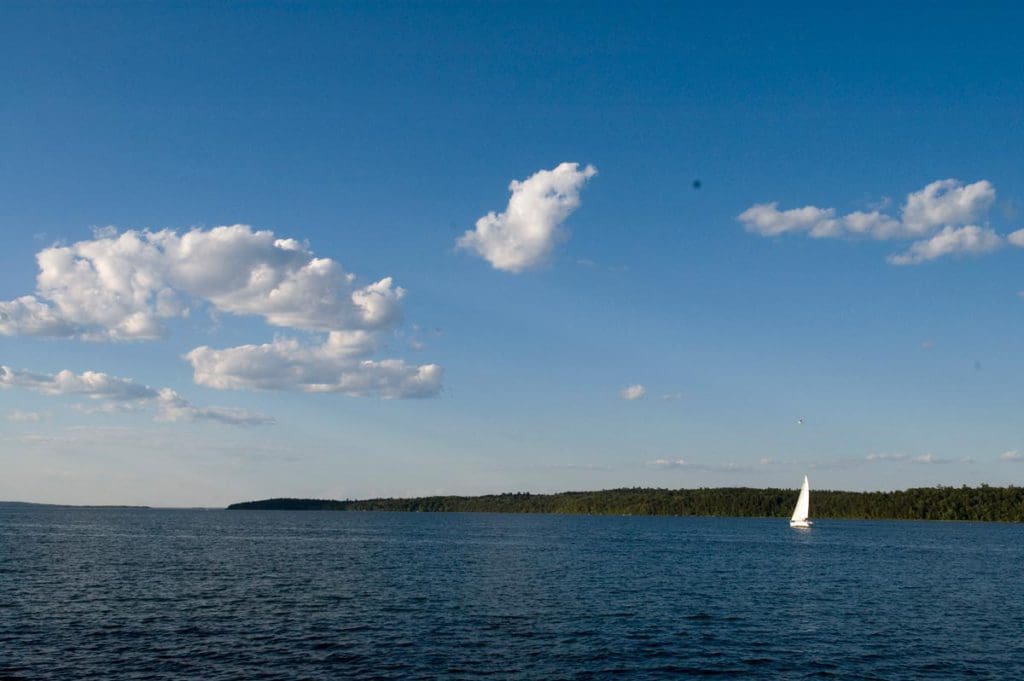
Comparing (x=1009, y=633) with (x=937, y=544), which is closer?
(x=1009, y=633)

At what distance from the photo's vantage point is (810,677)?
4306 centimetres

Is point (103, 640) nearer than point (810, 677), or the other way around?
point (810, 677)

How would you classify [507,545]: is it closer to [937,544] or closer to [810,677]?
[937,544]

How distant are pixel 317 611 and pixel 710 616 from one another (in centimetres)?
2983

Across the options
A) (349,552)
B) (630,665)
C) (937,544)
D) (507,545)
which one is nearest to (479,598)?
(630,665)

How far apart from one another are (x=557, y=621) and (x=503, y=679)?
17.8 metres

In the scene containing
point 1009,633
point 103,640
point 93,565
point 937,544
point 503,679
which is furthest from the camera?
point 937,544

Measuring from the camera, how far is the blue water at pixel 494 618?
44.5m

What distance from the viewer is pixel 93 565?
94.1m

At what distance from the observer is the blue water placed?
146ft

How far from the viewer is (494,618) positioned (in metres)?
59.0

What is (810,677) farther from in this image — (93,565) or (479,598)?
(93,565)

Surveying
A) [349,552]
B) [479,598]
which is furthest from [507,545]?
[479,598]

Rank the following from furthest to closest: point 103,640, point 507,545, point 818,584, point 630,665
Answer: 1. point 507,545
2. point 818,584
3. point 103,640
4. point 630,665
